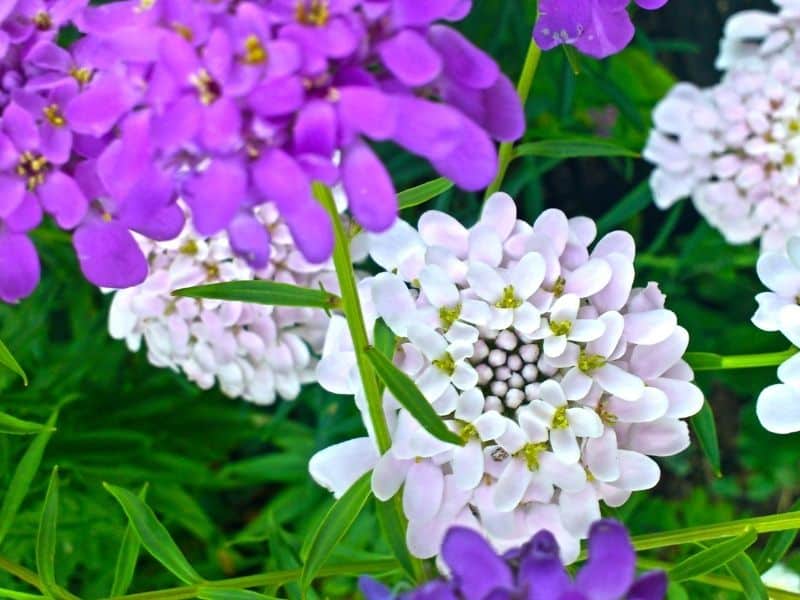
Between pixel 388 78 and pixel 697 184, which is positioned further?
pixel 697 184

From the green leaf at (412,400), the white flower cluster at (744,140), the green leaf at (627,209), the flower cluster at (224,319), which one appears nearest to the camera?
the green leaf at (412,400)

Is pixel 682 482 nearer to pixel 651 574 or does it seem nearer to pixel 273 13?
pixel 651 574

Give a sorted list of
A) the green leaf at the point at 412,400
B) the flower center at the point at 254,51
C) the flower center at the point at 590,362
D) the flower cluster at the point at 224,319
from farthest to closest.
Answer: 1. the flower cluster at the point at 224,319
2. the flower center at the point at 590,362
3. the green leaf at the point at 412,400
4. the flower center at the point at 254,51

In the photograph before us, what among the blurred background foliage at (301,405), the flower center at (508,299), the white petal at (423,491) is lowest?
the blurred background foliage at (301,405)

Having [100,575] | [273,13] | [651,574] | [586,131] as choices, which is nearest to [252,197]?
[273,13]

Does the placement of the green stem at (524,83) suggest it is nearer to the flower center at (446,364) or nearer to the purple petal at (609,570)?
the flower center at (446,364)

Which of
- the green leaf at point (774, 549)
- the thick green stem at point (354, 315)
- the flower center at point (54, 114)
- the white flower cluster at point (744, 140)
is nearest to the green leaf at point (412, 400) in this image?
the thick green stem at point (354, 315)

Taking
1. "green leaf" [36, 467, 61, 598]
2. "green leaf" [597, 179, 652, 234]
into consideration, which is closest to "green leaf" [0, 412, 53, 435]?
"green leaf" [36, 467, 61, 598]
